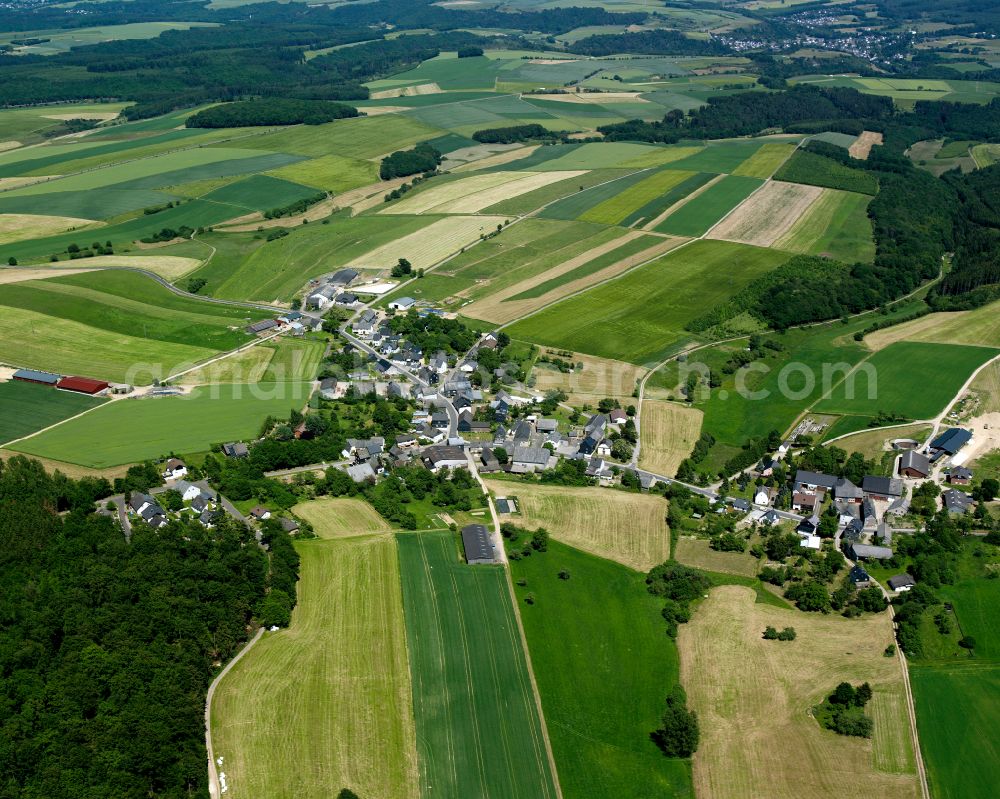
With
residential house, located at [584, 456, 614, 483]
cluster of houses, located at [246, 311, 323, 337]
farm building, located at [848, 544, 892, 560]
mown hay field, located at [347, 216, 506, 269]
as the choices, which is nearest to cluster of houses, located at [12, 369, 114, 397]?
cluster of houses, located at [246, 311, 323, 337]

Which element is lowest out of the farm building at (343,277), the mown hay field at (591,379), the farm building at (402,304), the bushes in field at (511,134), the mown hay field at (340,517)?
the mown hay field at (340,517)

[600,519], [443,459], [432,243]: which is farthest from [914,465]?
[432,243]

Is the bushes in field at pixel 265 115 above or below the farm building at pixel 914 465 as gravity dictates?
above

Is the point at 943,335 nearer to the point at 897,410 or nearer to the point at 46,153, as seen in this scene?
the point at 897,410

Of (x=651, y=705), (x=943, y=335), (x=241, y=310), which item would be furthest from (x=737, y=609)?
(x=241, y=310)

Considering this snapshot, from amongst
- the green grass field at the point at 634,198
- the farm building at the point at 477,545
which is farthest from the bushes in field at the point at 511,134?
the farm building at the point at 477,545

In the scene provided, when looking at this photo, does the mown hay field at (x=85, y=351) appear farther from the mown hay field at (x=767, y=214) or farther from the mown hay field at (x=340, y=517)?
the mown hay field at (x=767, y=214)
